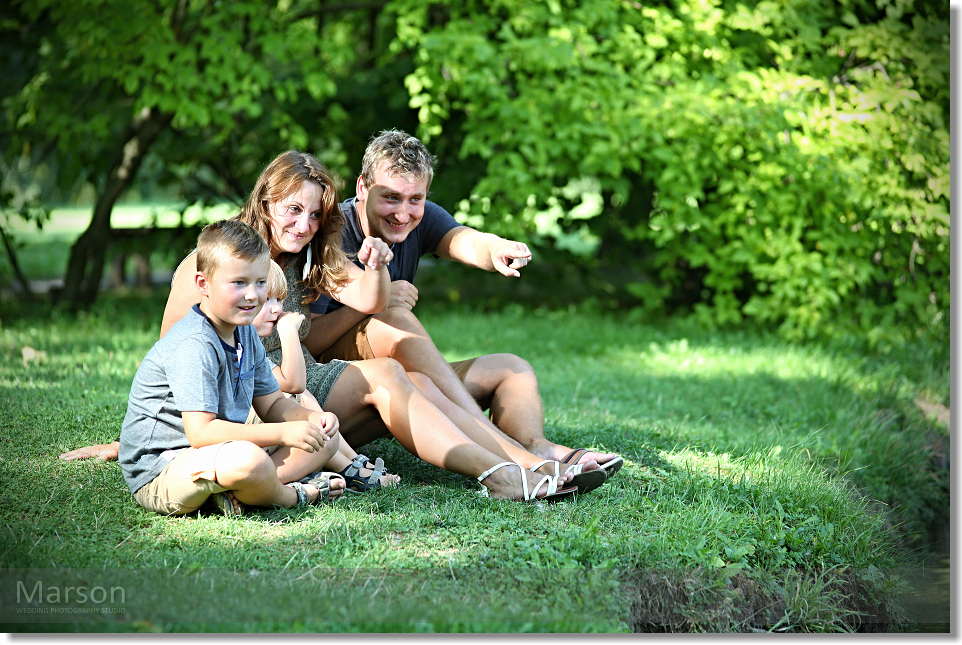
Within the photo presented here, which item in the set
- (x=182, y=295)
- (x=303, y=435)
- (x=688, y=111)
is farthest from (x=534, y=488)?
(x=688, y=111)

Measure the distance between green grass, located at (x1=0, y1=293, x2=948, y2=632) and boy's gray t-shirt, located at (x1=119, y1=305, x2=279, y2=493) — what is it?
0.78 feet

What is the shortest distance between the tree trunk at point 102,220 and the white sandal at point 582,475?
5309 mm

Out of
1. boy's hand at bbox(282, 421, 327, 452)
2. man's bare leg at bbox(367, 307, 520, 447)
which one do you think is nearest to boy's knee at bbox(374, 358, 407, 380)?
man's bare leg at bbox(367, 307, 520, 447)

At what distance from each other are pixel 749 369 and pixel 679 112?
5.97 ft

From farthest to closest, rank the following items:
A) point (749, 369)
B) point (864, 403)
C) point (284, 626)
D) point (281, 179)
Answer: point (749, 369) < point (864, 403) < point (281, 179) < point (284, 626)

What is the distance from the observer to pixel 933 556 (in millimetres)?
4113

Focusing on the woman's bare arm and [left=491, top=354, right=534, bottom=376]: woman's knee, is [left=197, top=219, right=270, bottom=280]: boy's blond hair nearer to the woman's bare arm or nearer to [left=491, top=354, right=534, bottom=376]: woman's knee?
the woman's bare arm

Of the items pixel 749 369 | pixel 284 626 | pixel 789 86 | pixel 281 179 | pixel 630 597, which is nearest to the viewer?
pixel 284 626

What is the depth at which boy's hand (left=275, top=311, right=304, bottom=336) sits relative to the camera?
10.1ft

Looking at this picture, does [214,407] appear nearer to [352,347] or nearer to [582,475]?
[352,347]

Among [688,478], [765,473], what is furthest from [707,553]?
[765,473]

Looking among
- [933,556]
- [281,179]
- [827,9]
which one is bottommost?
[933,556]

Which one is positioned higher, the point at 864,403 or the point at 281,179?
the point at 281,179

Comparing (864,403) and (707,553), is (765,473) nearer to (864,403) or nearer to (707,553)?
(707,553)
